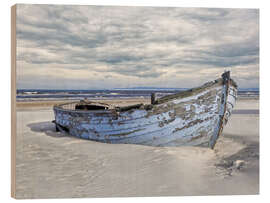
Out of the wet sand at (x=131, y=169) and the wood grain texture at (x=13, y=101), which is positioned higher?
the wood grain texture at (x=13, y=101)

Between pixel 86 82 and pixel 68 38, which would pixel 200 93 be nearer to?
pixel 86 82

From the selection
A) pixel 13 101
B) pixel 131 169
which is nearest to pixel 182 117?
pixel 131 169

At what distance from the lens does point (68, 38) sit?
11.9 feet

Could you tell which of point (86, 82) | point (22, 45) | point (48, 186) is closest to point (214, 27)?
point (86, 82)

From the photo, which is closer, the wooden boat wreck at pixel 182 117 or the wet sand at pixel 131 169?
the wet sand at pixel 131 169

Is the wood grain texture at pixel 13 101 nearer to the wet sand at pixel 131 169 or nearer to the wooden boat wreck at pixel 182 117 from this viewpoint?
the wet sand at pixel 131 169

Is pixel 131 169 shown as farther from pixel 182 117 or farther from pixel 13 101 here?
pixel 13 101

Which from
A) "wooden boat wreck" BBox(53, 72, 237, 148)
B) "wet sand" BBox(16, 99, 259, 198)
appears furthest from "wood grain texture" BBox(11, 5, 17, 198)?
"wooden boat wreck" BBox(53, 72, 237, 148)

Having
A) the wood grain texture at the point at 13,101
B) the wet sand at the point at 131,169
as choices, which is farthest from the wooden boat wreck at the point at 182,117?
the wood grain texture at the point at 13,101

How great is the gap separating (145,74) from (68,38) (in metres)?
1.29

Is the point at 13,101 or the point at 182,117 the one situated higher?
the point at 13,101

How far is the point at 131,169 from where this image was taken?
360 centimetres

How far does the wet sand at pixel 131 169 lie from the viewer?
342 centimetres

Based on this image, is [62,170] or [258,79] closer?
[62,170]
